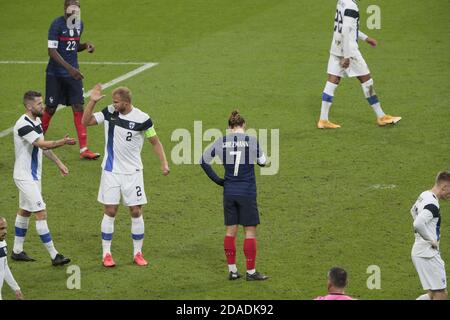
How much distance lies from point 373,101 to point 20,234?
784cm

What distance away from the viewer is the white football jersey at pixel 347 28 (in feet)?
63.4

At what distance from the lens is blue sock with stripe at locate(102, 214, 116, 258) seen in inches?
556

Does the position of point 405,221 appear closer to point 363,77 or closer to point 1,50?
point 363,77

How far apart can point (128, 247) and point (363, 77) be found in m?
6.63

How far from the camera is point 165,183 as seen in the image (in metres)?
17.5

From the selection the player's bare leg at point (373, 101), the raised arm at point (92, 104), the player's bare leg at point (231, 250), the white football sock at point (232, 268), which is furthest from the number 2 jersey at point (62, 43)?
the white football sock at point (232, 268)

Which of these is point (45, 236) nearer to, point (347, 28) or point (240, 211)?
point (240, 211)

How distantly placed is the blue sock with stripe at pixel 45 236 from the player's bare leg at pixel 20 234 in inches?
11.5

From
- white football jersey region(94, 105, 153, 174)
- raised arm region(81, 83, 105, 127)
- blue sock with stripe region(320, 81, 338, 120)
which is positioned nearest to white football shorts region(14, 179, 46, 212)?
white football jersey region(94, 105, 153, 174)

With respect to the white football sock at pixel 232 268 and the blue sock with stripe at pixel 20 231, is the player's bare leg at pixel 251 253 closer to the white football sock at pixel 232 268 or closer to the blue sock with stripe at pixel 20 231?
the white football sock at pixel 232 268

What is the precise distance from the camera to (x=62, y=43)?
18.3 metres

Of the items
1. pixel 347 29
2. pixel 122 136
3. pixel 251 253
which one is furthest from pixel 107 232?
pixel 347 29
